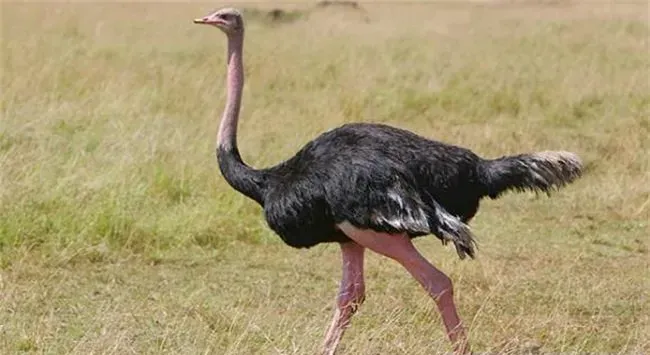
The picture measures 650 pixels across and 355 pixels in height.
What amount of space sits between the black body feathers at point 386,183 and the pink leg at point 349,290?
0.56 ft

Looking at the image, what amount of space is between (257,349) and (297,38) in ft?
39.7

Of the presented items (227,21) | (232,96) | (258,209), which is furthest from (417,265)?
(258,209)

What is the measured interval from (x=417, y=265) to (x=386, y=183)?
0.31m

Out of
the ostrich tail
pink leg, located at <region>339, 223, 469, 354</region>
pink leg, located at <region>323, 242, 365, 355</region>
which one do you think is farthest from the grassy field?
the ostrich tail

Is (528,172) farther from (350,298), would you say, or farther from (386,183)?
(350,298)

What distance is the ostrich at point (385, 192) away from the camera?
471 centimetres

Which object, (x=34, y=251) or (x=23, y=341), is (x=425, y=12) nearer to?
(x=34, y=251)

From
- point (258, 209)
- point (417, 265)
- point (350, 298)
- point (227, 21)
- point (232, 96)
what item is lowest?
point (258, 209)

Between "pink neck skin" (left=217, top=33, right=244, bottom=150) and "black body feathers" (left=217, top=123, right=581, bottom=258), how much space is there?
0.19 m

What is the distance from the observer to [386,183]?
4.76m

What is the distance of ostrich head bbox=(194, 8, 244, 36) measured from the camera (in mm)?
5426

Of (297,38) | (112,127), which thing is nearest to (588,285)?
(112,127)

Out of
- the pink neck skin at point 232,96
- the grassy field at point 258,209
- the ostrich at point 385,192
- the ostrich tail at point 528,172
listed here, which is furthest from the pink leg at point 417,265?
the pink neck skin at point 232,96

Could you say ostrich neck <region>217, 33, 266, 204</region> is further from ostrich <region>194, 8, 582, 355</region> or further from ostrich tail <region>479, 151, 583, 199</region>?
ostrich tail <region>479, 151, 583, 199</region>
